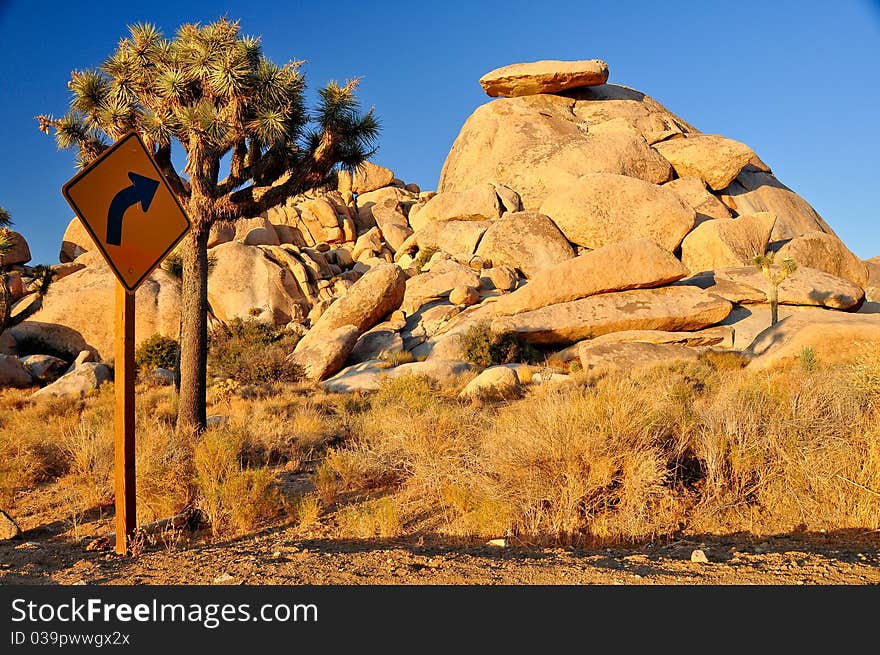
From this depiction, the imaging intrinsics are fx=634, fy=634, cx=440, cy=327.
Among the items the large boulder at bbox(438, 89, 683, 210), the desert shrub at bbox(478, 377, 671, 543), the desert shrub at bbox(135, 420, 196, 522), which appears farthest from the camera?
the large boulder at bbox(438, 89, 683, 210)

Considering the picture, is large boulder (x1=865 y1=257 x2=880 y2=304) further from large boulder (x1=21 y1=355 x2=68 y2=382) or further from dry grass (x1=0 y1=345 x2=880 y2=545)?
large boulder (x1=21 y1=355 x2=68 y2=382)

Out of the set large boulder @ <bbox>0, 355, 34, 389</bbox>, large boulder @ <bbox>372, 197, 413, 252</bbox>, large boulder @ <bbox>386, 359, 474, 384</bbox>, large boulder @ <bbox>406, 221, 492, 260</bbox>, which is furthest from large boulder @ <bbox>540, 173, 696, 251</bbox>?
large boulder @ <bbox>0, 355, 34, 389</bbox>

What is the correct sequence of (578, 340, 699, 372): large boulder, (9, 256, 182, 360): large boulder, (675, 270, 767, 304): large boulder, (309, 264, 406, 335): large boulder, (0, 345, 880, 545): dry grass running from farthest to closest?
(9, 256, 182, 360): large boulder
(309, 264, 406, 335): large boulder
(675, 270, 767, 304): large boulder
(578, 340, 699, 372): large boulder
(0, 345, 880, 545): dry grass

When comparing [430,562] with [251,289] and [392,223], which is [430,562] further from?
[392,223]

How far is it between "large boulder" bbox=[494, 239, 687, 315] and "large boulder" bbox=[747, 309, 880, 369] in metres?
4.76

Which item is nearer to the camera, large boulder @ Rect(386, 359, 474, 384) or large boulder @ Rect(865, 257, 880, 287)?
large boulder @ Rect(386, 359, 474, 384)

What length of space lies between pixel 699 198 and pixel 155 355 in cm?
2283

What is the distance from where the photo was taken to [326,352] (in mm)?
17516

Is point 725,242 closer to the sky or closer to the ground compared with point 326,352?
closer to the sky

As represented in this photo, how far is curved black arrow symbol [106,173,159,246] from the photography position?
462 centimetres

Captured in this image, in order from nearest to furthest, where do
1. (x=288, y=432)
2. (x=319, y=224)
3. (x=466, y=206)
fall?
(x=288, y=432) < (x=466, y=206) < (x=319, y=224)

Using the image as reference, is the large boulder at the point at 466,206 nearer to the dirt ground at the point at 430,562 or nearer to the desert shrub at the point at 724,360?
the desert shrub at the point at 724,360

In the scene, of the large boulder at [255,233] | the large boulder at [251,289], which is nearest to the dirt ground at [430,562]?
the large boulder at [251,289]

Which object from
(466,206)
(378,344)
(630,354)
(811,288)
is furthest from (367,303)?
(811,288)
